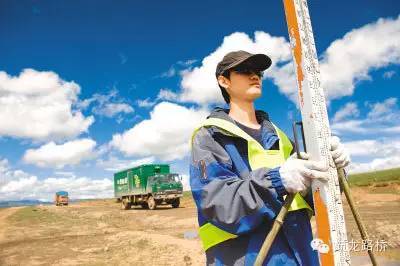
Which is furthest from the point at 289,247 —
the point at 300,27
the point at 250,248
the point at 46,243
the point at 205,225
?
the point at 46,243

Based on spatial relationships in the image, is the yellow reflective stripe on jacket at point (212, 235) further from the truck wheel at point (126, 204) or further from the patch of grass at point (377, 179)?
the patch of grass at point (377, 179)

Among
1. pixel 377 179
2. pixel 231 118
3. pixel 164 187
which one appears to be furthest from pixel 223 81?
pixel 377 179

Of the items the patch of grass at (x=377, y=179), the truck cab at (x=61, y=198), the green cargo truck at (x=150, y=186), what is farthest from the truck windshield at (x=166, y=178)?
the truck cab at (x=61, y=198)

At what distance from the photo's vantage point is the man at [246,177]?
6.04 feet

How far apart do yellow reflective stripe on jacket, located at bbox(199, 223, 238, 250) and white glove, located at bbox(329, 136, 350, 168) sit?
0.60 m

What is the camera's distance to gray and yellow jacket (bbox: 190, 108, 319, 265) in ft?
6.07

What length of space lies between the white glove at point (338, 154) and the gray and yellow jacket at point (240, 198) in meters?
0.27

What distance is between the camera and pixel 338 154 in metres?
1.84

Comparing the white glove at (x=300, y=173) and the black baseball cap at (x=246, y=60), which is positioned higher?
the black baseball cap at (x=246, y=60)

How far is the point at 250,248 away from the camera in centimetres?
198

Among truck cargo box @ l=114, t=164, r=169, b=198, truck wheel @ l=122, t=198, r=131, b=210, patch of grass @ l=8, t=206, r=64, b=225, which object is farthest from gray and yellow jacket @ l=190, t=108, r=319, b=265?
truck wheel @ l=122, t=198, r=131, b=210

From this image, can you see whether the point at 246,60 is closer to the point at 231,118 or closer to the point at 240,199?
the point at 231,118

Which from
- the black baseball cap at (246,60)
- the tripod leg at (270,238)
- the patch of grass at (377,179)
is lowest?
the tripod leg at (270,238)

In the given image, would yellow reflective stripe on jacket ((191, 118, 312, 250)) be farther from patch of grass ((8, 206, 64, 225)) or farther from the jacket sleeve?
patch of grass ((8, 206, 64, 225))
